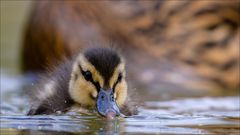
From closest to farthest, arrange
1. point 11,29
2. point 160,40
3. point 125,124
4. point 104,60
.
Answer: point 125,124, point 104,60, point 160,40, point 11,29

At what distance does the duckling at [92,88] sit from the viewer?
173 inches

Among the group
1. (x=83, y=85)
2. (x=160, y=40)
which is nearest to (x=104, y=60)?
(x=83, y=85)

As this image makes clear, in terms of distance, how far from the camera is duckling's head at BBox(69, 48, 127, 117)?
172 inches

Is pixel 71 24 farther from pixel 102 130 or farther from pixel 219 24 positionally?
pixel 102 130

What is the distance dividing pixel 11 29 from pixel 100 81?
555 cm

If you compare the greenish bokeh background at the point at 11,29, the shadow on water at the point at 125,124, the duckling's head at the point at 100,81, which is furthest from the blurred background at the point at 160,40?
the duckling's head at the point at 100,81

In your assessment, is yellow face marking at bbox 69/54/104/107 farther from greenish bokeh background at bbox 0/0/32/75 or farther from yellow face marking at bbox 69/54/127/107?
greenish bokeh background at bbox 0/0/32/75

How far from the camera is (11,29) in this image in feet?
32.3

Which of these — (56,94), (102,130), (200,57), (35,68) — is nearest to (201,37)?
(200,57)

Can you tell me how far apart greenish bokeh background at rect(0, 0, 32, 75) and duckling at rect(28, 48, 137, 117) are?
2909 mm

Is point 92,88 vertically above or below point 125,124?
above

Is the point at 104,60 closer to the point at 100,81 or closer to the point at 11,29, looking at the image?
the point at 100,81

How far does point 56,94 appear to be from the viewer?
189 inches

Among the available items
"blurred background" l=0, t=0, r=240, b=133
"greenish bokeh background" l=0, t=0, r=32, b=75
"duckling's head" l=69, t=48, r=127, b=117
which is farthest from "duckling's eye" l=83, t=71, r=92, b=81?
"greenish bokeh background" l=0, t=0, r=32, b=75
